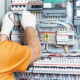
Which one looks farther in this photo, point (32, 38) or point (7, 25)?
point (7, 25)

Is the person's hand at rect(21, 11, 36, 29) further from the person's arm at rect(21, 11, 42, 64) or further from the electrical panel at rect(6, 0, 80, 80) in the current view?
the electrical panel at rect(6, 0, 80, 80)

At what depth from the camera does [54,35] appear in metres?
1.23

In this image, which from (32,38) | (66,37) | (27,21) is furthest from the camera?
(66,37)

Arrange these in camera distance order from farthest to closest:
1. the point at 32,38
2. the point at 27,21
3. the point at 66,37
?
1. the point at 66,37
2. the point at 27,21
3. the point at 32,38

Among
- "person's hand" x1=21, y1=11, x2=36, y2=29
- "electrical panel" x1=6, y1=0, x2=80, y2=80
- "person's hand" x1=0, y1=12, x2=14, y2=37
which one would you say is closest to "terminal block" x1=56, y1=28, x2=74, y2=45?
"electrical panel" x1=6, y1=0, x2=80, y2=80

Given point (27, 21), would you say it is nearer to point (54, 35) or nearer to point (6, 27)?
point (6, 27)

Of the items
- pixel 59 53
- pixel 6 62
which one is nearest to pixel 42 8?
pixel 59 53

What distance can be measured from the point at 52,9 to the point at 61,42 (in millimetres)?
366

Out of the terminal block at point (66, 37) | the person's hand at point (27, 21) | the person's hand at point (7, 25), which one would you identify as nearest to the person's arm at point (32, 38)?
the person's hand at point (27, 21)

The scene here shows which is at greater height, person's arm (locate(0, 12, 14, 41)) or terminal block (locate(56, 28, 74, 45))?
person's arm (locate(0, 12, 14, 41))

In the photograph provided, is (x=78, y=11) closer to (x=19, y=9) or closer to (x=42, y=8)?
(x=42, y=8)

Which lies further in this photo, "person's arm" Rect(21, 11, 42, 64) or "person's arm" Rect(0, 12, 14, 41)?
"person's arm" Rect(0, 12, 14, 41)

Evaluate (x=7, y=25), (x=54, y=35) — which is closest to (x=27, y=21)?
(x=7, y=25)

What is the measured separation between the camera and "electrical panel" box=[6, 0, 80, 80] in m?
1.13
